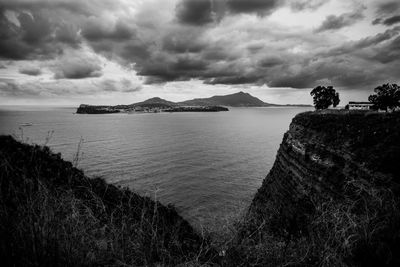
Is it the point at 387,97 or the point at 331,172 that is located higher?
the point at 387,97

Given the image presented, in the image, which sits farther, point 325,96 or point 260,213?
point 325,96

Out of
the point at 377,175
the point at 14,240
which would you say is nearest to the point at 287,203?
the point at 377,175

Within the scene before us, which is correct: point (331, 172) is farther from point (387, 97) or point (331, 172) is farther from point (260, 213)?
point (387, 97)

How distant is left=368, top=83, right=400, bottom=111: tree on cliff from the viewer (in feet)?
142

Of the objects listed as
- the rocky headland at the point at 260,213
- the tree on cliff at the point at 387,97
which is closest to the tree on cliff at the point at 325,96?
the tree on cliff at the point at 387,97

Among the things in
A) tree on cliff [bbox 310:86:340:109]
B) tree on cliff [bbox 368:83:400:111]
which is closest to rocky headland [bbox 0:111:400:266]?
tree on cliff [bbox 368:83:400:111]

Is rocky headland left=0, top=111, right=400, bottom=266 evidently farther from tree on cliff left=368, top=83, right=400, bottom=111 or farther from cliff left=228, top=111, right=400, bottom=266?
tree on cliff left=368, top=83, right=400, bottom=111

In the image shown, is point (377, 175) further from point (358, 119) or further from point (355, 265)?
point (355, 265)

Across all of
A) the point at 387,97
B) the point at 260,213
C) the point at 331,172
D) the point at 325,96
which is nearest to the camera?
the point at 331,172

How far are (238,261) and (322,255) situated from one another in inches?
56.3

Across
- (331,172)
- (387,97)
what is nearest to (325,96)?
(387,97)

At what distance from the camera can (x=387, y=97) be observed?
144ft

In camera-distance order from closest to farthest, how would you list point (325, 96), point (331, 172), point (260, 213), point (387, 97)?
point (331, 172), point (260, 213), point (387, 97), point (325, 96)

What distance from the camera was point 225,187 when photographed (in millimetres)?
35812
